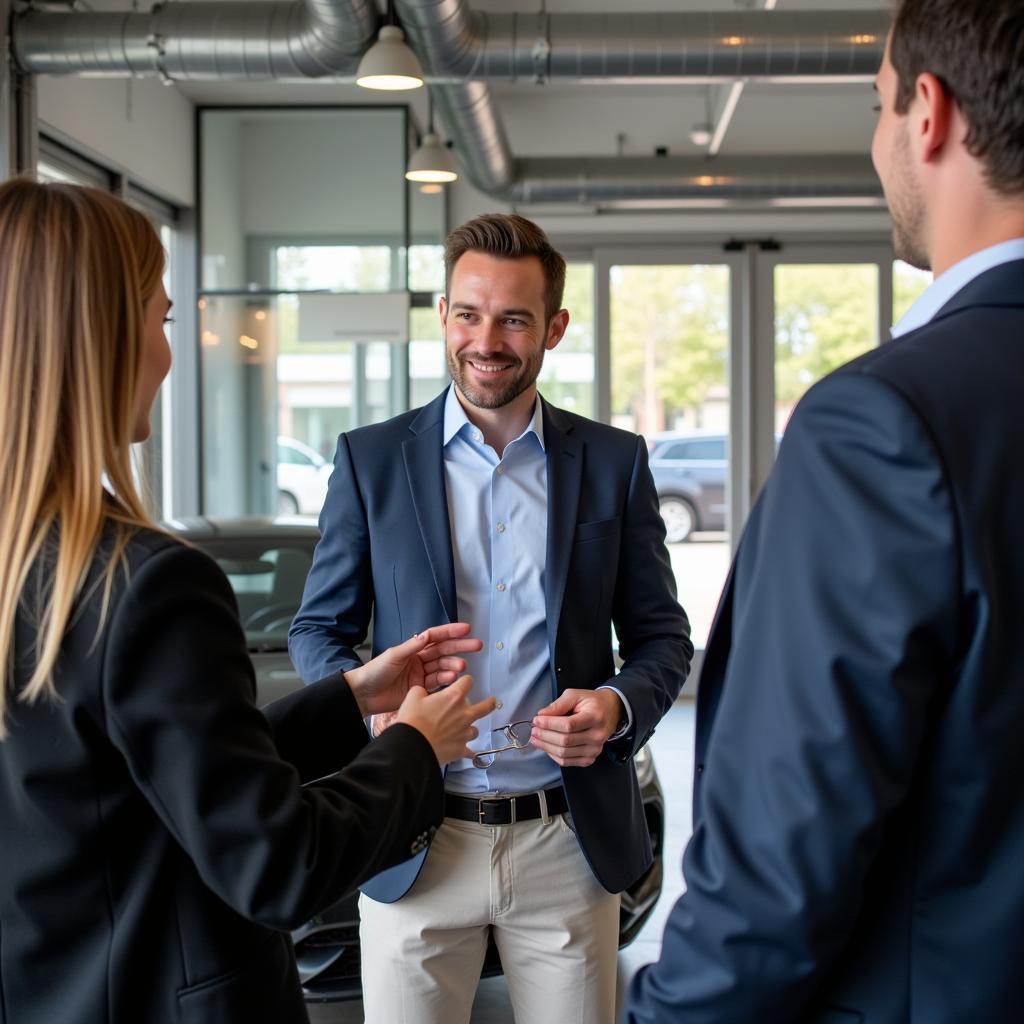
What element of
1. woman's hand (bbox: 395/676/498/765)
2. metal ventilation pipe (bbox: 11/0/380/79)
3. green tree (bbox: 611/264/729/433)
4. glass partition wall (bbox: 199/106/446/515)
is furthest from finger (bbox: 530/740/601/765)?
green tree (bbox: 611/264/729/433)

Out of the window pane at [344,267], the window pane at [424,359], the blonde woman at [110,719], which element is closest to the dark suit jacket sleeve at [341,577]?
the blonde woman at [110,719]

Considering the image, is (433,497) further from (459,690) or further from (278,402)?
(278,402)

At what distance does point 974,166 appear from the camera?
1004 millimetres

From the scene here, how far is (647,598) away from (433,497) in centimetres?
42

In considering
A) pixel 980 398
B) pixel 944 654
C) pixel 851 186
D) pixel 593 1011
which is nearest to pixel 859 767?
pixel 944 654

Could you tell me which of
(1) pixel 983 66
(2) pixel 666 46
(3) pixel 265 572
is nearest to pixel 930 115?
(1) pixel 983 66

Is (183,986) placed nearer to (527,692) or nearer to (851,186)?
(527,692)

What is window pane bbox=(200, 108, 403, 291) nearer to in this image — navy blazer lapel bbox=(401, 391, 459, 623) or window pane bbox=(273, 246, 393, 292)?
window pane bbox=(273, 246, 393, 292)

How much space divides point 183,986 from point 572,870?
90 centimetres

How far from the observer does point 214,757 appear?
1.08 meters

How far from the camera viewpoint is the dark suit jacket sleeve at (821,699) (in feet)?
2.99

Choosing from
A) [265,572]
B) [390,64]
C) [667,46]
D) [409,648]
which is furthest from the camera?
[667,46]

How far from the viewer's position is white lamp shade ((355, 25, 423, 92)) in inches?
169

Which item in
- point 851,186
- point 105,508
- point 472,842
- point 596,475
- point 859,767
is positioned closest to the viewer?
point 859,767
